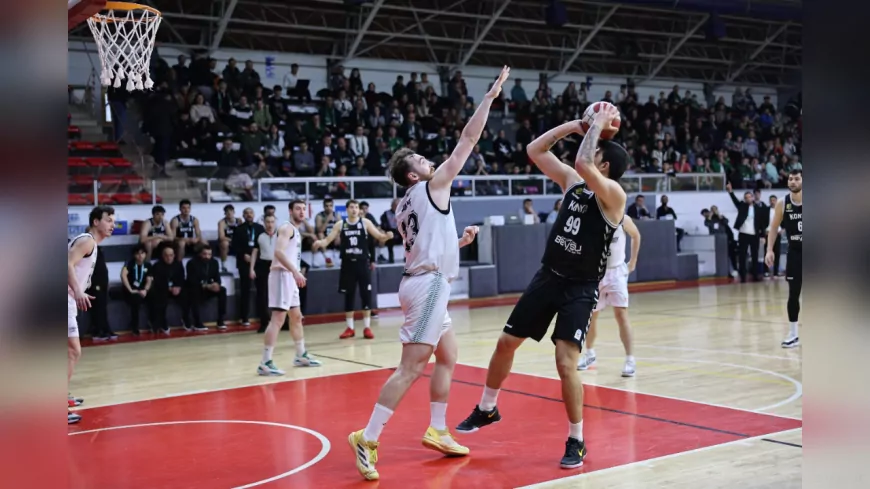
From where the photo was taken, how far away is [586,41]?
27812 millimetres

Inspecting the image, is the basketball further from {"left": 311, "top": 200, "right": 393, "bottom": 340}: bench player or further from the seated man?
the seated man

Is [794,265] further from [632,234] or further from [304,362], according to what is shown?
[304,362]

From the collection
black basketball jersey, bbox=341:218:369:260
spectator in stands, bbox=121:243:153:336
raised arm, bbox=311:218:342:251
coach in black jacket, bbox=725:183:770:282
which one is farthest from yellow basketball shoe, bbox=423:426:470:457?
coach in black jacket, bbox=725:183:770:282

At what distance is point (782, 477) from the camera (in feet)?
18.0

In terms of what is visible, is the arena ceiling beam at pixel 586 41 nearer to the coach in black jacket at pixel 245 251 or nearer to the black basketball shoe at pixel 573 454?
the coach in black jacket at pixel 245 251

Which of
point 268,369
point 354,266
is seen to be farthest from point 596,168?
point 354,266

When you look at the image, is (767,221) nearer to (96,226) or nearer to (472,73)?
(472,73)

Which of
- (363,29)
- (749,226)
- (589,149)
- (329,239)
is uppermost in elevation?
(363,29)

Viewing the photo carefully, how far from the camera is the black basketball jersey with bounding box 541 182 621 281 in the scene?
19.8 feet

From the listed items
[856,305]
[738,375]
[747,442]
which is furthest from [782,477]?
[856,305]

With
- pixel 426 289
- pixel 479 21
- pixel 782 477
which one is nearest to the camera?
pixel 782 477

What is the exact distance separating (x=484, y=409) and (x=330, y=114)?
16971 mm

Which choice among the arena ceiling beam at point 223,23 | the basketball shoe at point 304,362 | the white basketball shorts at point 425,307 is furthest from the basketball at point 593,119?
the arena ceiling beam at point 223,23

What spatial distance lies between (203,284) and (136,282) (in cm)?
111
